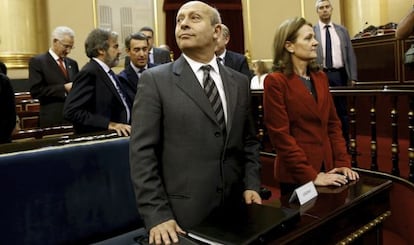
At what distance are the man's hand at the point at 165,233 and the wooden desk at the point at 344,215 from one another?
297 millimetres

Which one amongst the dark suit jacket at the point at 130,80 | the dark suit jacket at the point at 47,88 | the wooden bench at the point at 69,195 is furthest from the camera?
the dark suit jacket at the point at 47,88

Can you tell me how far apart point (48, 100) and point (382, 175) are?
9.55 feet

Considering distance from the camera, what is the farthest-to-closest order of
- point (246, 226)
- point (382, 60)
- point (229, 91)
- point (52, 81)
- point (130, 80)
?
point (382, 60)
point (52, 81)
point (130, 80)
point (229, 91)
point (246, 226)

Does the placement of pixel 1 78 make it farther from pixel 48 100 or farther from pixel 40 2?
pixel 40 2

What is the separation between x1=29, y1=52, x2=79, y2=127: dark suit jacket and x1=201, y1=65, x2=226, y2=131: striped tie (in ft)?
9.49

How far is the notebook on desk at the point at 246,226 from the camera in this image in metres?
1.33

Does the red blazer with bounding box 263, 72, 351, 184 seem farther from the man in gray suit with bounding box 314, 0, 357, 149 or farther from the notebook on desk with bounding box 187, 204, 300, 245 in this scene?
the man in gray suit with bounding box 314, 0, 357, 149

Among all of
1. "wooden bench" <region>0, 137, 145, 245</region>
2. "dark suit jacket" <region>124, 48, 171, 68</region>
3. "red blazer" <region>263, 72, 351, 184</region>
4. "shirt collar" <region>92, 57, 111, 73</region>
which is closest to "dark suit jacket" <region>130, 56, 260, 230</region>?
"red blazer" <region>263, 72, 351, 184</region>

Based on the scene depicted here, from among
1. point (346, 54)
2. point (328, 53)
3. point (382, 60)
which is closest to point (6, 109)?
point (328, 53)

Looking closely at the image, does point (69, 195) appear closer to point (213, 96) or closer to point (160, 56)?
point (213, 96)

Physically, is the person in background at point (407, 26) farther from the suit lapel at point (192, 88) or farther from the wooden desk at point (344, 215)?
the suit lapel at point (192, 88)

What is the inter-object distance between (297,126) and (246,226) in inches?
32.1

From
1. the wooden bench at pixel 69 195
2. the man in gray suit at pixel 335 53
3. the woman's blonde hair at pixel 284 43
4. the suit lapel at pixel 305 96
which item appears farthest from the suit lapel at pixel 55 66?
the suit lapel at pixel 305 96

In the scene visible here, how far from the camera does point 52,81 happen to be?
440 centimetres
